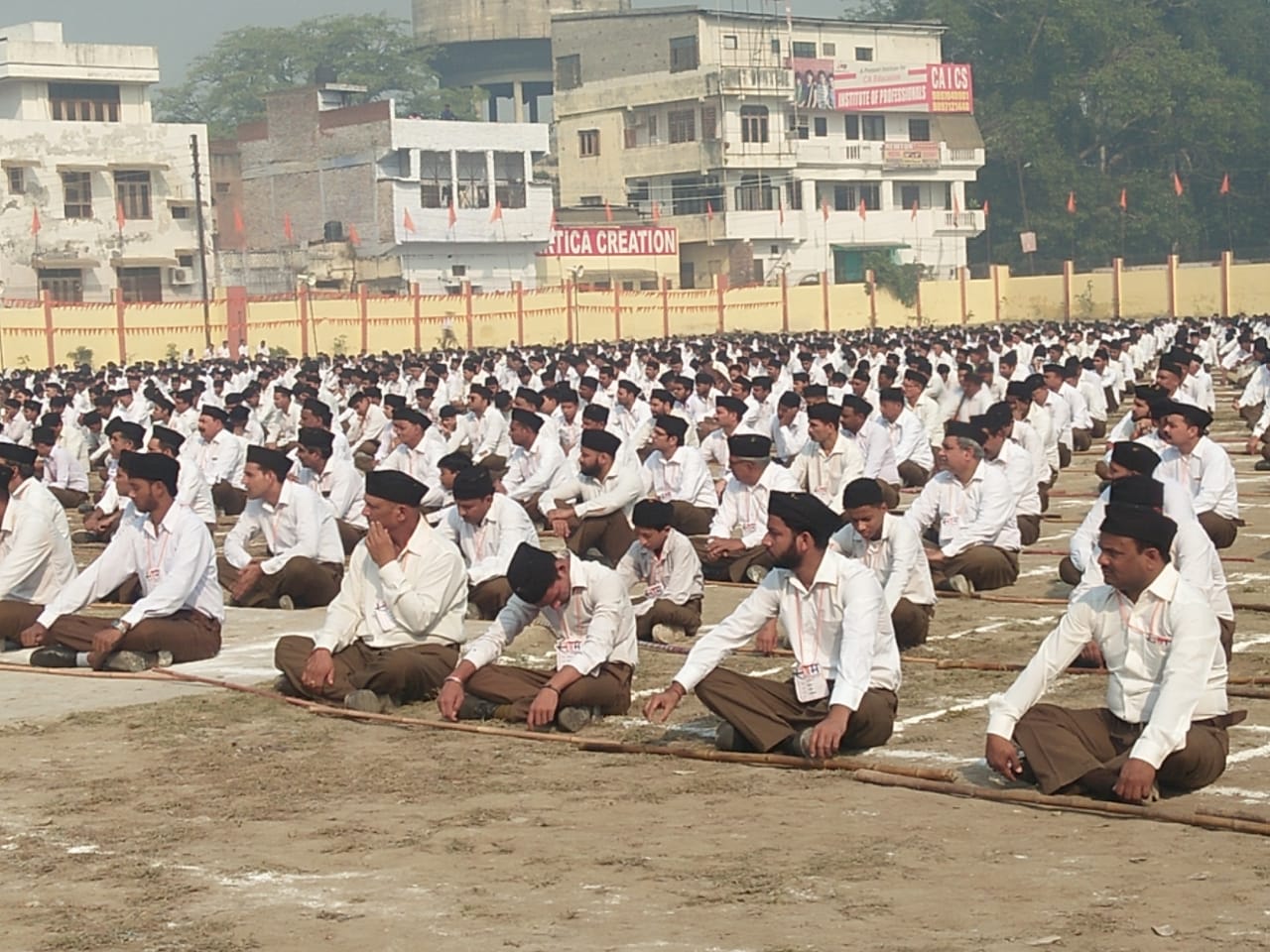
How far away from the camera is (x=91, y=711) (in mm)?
10047

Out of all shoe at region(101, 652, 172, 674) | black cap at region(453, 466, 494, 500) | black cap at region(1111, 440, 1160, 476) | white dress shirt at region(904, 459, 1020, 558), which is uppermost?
black cap at region(1111, 440, 1160, 476)

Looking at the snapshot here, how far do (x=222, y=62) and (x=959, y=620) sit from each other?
8095 cm

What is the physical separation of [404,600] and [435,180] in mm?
52863

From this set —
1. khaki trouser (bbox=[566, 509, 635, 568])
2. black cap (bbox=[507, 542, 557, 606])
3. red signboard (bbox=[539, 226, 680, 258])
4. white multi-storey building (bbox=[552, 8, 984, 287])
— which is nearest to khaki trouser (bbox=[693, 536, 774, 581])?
khaki trouser (bbox=[566, 509, 635, 568])

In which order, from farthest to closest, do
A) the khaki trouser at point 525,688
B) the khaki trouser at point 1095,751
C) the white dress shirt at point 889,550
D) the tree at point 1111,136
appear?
the tree at point 1111,136, the white dress shirt at point 889,550, the khaki trouser at point 525,688, the khaki trouser at point 1095,751

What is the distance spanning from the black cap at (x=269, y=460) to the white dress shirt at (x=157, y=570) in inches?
58.7

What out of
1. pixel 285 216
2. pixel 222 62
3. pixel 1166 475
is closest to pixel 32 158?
pixel 285 216

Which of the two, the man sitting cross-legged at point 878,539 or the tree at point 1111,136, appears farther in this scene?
the tree at point 1111,136

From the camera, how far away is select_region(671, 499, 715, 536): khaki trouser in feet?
52.9

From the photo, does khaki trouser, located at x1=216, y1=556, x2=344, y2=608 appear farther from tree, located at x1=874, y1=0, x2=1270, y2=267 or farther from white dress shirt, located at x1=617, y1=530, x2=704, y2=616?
tree, located at x1=874, y1=0, x2=1270, y2=267

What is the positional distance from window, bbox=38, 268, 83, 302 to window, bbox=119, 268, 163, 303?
124cm

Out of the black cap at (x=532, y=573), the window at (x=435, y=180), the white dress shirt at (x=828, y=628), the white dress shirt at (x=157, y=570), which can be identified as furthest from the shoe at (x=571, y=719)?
the window at (x=435, y=180)

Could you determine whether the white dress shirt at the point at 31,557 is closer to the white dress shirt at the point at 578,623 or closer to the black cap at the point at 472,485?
the black cap at the point at 472,485

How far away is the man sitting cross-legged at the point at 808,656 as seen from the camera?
8.30 metres
